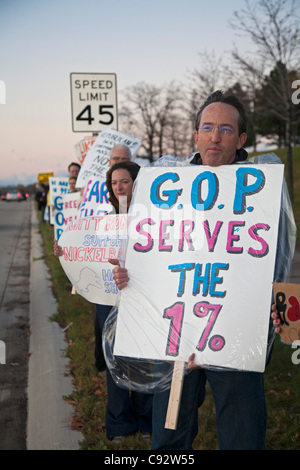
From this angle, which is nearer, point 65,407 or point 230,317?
point 230,317

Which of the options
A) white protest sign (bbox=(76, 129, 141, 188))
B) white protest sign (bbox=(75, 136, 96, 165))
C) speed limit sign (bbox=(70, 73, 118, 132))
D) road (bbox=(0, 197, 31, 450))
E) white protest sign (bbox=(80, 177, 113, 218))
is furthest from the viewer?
white protest sign (bbox=(75, 136, 96, 165))

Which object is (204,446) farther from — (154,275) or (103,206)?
(103,206)

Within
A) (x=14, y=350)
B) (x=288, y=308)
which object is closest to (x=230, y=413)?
(x=288, y=308)

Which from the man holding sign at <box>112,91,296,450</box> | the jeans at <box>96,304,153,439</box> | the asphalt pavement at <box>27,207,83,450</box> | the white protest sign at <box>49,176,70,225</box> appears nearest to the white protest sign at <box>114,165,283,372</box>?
the man holding sign at <box>112,91,296,450</box>

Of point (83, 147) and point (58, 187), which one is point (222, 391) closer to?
point (83, 147)

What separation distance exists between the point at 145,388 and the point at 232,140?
134 centimetres

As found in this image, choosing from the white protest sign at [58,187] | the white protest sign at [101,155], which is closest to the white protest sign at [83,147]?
the white protest sign at [58,187]

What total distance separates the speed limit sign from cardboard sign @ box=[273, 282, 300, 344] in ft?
18.4

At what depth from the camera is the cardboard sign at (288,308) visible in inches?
84.0

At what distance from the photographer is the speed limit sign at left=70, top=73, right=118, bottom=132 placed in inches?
291

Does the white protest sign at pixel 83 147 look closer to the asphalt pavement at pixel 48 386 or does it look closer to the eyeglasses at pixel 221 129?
the asphalt pavement at pixel 48 386

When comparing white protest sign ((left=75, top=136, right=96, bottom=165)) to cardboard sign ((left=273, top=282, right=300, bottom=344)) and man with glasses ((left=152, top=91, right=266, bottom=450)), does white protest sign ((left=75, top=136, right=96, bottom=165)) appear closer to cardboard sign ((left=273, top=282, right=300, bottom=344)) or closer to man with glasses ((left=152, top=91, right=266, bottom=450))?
man with glasses ((left=152, top=91, right=266, bottom=450))

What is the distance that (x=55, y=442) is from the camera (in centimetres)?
360
